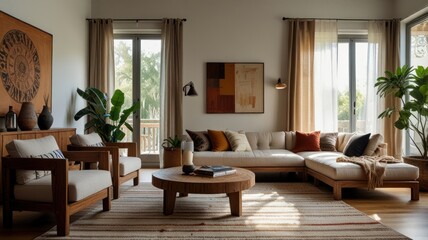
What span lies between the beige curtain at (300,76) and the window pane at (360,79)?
38.3 inches

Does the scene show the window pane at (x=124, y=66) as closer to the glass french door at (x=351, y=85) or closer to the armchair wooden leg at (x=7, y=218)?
the armchair wooden leg at (x=7, y=218)

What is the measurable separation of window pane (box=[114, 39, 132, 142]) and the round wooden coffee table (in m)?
3.33

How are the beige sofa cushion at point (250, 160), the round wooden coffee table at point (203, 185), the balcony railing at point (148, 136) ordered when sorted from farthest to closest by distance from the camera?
the balcony railing at point (148, 136)
the beige sofa cushion at point (250, 160)
the round wooden coffee table at point (203, 185)

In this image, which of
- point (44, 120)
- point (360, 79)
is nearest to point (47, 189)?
point (44, 120)

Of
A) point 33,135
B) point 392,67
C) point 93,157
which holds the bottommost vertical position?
point 93,157

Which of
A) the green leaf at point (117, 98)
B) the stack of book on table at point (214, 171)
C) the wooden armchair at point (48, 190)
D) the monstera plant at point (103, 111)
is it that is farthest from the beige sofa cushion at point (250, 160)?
the wooden armchair at point (48, 190)

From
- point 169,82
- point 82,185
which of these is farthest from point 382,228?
point 169,82

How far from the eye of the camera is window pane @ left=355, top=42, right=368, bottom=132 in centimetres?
605

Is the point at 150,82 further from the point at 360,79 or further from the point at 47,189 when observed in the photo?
the point at 360,79

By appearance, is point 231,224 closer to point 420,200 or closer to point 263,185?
point 263,185

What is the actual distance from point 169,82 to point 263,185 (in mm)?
2698

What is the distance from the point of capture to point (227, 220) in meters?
2.90

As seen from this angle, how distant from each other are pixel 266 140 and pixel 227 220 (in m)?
2.74

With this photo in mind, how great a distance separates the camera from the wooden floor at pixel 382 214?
2625 mm
